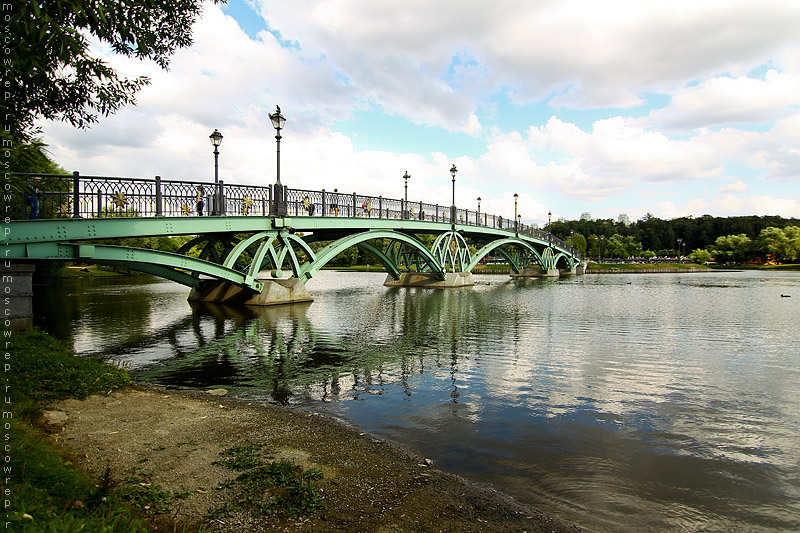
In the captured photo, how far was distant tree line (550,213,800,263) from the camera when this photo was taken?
3915 inches

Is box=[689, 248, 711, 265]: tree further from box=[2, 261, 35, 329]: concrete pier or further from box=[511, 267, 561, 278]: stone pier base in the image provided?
box=[2, 261, 35, 329]: concrete pier

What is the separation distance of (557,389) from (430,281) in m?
36.7

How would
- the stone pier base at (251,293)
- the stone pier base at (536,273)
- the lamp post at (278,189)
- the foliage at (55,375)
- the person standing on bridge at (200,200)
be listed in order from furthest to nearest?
the stone pier base at (536,273) < the stone pier base at (251,293) < the lamp post at (278,189) < the person standing on bridge at (200,200) < the foliage at (55,375)

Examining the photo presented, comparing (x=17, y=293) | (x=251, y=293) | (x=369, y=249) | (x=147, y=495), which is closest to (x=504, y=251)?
(x=369, y=249)

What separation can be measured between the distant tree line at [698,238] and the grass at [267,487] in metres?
121

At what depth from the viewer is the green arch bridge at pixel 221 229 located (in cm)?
1588

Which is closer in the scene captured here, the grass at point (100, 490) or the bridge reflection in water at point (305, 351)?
the grass at point (100, 490)

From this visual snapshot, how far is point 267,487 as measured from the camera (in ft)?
16.3

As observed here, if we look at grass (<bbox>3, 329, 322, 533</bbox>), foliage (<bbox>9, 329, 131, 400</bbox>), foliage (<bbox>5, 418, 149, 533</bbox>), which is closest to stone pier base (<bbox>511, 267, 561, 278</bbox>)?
foliage (<bbox>9, 329, 131, 400</bbox>)

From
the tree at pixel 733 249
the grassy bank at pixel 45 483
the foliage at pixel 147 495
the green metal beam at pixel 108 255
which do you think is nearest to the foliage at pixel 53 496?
the grassy bank at pixel 45 483

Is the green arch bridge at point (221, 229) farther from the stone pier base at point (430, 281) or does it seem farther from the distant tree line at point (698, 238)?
the distant tree line at point (698, 238)

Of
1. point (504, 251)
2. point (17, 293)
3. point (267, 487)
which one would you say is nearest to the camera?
point (267, 487)

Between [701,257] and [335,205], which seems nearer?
[335,205]

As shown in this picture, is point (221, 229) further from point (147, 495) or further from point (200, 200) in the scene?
point (147, 495)
